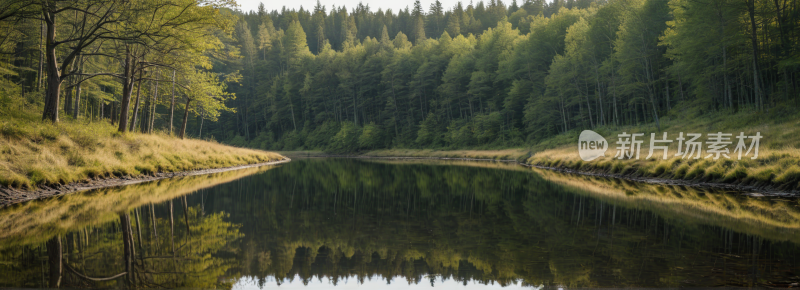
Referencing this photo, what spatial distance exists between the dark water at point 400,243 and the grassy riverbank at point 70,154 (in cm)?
173

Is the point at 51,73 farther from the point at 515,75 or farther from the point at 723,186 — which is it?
the point at 515,75

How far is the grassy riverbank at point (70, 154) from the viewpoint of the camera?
1185 cm

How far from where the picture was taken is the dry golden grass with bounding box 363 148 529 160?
42094 mm

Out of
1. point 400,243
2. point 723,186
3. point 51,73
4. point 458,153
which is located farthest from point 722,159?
point 458,153

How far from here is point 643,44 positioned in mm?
36000

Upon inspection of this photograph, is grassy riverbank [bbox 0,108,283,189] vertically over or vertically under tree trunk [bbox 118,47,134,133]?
under

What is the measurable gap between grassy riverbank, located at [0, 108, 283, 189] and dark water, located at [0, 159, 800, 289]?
173cm

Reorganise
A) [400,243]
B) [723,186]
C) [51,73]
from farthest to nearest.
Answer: [51,73] → [723,186] → [400,243]

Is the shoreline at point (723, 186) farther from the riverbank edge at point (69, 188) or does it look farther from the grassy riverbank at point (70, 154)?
the grassy riverbank at point (70, 154)

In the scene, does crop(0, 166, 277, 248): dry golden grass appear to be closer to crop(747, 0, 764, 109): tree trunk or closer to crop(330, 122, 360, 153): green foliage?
crop(747, 0, 764, 109): tree trunk

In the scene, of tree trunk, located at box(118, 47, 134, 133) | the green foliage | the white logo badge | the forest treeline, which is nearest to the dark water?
tree trunk, located at box(118, 47, 134, 133)

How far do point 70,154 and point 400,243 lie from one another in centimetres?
1301

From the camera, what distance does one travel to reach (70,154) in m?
14.2

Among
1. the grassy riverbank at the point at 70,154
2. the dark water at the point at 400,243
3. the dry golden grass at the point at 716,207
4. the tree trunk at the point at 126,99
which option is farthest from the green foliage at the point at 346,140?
the dark water at the point at 400,243
